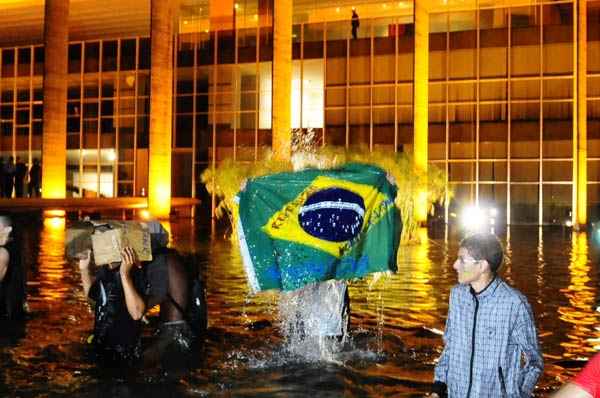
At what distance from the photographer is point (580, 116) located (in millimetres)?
34531

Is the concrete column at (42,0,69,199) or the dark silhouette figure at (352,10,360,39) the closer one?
the concrete column at (42,0,69,199)

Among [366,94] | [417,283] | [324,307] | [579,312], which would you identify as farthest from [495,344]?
[366,94]

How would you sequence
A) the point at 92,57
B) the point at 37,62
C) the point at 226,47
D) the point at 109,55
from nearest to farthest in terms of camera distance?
1. the point at 226,47
2. the point at 109,55
3. the point at 92,57
4. the point at 37,62

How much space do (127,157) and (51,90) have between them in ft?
26.5

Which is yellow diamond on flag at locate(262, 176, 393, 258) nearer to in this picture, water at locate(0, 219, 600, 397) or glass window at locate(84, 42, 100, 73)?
water at locate(0, 219, 600, 397)

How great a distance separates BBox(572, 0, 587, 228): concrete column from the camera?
34.3m

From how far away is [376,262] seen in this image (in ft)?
26.1

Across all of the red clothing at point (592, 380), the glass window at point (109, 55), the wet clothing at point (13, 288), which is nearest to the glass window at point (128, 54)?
Result: the glass window at point (109, 55)

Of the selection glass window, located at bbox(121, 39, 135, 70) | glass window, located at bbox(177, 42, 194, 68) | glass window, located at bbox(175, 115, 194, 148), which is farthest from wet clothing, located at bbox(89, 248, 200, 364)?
glass window, located at bbox(121, 39, 135, 70)

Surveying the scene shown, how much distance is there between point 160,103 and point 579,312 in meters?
25.7

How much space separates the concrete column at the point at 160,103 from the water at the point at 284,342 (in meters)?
17.7

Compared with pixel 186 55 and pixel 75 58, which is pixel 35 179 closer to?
pixel 186 55

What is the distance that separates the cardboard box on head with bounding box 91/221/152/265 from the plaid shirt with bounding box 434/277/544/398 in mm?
3106

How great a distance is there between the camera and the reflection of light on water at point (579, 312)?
8.98 meters
